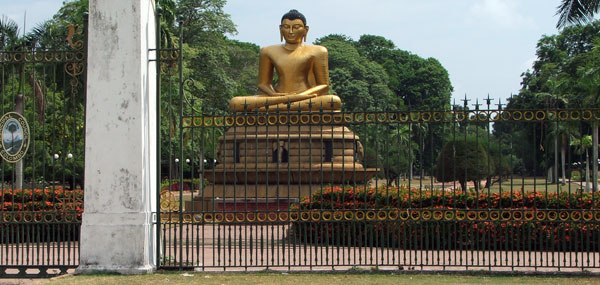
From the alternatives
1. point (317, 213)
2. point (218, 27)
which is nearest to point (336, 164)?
point (317, 213)

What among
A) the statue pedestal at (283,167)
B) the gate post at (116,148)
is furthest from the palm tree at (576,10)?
the gate post at (116,148)

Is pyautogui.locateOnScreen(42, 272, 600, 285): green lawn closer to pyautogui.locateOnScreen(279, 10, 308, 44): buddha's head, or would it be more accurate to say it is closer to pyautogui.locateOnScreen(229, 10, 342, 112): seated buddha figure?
pyautogui.locateOnScreen(229, 10, 342, 112): seated buddha figure

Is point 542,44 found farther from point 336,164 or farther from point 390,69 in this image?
point 336,164

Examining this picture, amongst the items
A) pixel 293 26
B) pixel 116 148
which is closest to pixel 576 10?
pixel 293 26

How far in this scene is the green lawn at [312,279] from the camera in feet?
29.1

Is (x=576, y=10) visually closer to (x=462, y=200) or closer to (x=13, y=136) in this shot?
(x=462, y=200)

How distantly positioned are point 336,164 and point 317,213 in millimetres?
6353

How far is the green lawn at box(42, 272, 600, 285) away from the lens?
8883 mm

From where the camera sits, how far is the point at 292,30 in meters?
18.7

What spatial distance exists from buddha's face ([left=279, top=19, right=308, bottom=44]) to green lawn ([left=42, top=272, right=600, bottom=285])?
10.3 m

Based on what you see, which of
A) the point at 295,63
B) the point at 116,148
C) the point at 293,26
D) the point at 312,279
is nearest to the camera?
the point at 312,279

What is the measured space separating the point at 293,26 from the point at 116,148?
32.5 feet

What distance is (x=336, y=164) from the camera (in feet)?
54.2

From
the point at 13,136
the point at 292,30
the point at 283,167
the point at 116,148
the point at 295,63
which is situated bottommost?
the point at 283,167
